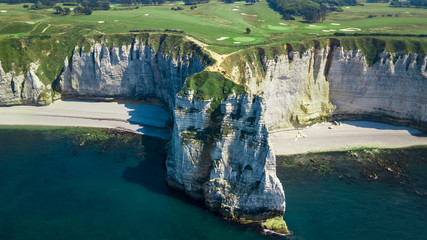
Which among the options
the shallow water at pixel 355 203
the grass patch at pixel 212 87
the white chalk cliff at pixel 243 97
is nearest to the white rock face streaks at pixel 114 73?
the white chalk cliff at pixel 243 97

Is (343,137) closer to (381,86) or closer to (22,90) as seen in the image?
(381,86)

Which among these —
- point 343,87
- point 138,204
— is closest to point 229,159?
point 138,204

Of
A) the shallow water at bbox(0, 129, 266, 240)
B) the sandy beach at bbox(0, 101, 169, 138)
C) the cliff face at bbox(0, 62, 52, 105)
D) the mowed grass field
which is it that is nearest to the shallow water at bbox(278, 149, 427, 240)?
the shallow water at bbox(0, 129, 266, 240)

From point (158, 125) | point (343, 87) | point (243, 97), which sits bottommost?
point (158, 125)

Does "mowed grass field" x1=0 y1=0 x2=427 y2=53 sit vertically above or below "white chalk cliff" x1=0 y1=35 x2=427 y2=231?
above

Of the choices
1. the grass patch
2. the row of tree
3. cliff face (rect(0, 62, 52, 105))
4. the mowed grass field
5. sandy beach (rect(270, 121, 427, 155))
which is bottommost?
sandy beach (rect(270, 121, 427, 155))

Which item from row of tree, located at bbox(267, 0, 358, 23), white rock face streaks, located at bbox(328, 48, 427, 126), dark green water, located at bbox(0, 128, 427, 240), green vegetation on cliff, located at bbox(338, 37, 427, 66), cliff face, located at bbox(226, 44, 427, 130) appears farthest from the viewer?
row of tree, located at bbox(267, 0, 358, 23)

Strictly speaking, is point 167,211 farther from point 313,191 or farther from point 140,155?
point 313,191

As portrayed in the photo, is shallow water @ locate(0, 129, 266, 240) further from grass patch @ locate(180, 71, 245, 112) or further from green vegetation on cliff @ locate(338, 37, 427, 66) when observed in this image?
green vegetation on cliff @ locate(338, 37, 427, 66)
